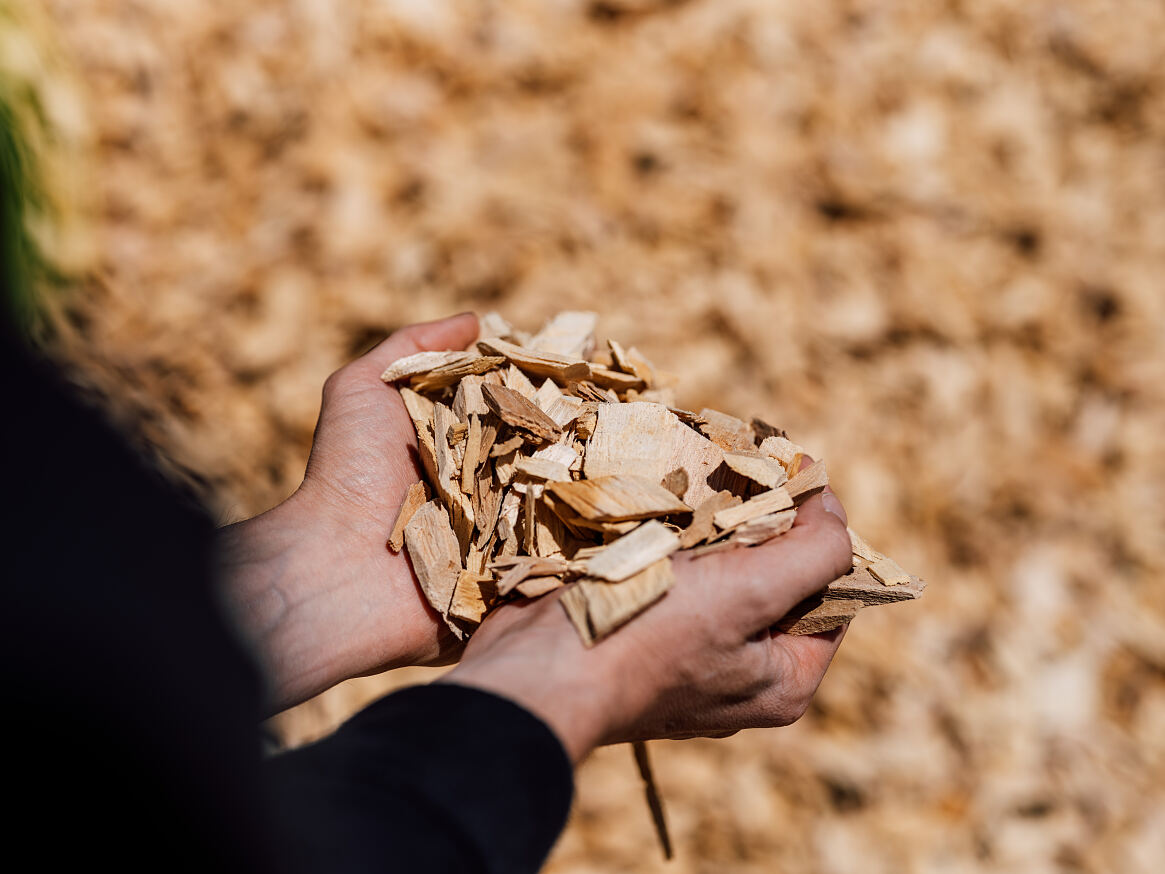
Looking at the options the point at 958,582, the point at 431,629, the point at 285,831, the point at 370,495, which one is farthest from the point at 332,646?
the point at 958,582

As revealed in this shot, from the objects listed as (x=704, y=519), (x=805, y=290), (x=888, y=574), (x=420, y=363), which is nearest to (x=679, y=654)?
(x=704, y=519)

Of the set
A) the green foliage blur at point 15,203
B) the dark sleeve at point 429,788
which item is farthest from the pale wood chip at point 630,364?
the green foliage blur at point 15,203

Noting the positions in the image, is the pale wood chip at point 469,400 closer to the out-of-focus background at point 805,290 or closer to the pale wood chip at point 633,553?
the pale wood chip at point 633,553

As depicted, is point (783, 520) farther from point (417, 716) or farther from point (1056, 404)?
point (1056, 404)

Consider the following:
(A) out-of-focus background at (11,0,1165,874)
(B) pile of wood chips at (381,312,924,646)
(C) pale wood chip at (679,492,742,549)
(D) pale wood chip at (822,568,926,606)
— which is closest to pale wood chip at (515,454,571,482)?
(B) pile of wood chips at (381,312,924,646)

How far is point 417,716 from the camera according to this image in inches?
34.4

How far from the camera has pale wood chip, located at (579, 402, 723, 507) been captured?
135 cm

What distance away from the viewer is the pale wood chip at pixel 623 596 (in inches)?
42.6

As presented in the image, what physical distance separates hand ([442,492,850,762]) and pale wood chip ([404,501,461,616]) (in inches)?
4.2

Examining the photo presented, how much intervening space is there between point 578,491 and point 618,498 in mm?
69

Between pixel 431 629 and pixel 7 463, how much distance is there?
89 centimetres

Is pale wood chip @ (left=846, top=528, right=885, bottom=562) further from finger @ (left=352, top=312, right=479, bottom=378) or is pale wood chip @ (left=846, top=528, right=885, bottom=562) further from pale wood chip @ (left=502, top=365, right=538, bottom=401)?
finger @ (left=352, top=312, right=479, bottom=378)

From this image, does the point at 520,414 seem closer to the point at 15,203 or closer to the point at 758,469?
the point at 758,469

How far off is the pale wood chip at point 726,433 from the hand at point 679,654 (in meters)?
0.21
